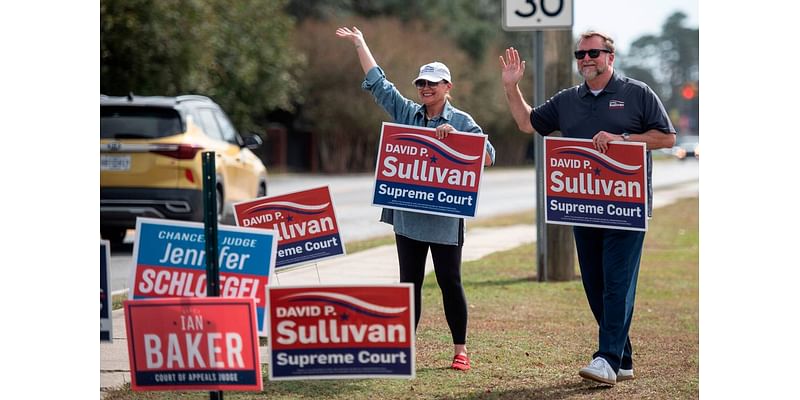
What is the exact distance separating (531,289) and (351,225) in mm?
8498

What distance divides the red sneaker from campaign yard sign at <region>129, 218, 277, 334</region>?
158 centimetres

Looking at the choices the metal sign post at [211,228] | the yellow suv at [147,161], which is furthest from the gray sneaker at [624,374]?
the yellow suv at [147,161]

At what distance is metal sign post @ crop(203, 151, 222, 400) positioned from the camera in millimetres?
5469

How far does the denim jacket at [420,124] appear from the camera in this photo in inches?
267

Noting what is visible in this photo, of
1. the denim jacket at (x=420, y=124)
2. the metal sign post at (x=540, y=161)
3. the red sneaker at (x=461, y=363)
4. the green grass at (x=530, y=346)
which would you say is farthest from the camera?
the metal sign post at (x=540, y=161)

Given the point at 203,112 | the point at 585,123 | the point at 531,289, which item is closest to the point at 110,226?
the point at 203,112

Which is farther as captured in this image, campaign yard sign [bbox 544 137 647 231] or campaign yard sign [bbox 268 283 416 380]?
campaign yard sign [bbox 544 137 647 231]

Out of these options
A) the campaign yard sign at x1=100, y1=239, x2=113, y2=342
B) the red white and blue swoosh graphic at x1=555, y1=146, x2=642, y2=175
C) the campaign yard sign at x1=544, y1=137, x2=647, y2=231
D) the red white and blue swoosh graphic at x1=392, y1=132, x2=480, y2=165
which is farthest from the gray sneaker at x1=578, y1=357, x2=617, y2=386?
the campaign yard sign at x1=100, y1=239, x2=113, y2=342

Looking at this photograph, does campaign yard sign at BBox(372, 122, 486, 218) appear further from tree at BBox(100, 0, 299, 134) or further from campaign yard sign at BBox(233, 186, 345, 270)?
tree at BBox(100, 0, 299, 134)

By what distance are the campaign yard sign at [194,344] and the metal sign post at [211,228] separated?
0.36ft

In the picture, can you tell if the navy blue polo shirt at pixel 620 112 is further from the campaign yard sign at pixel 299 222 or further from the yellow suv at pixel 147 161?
the yellow suv at pixel 147 161

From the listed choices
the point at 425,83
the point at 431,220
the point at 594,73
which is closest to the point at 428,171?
the point at 431,220

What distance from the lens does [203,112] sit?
48.1 ft

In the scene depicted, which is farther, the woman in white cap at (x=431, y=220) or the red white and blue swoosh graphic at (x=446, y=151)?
the woman in white cap at (x=431, y=220)
